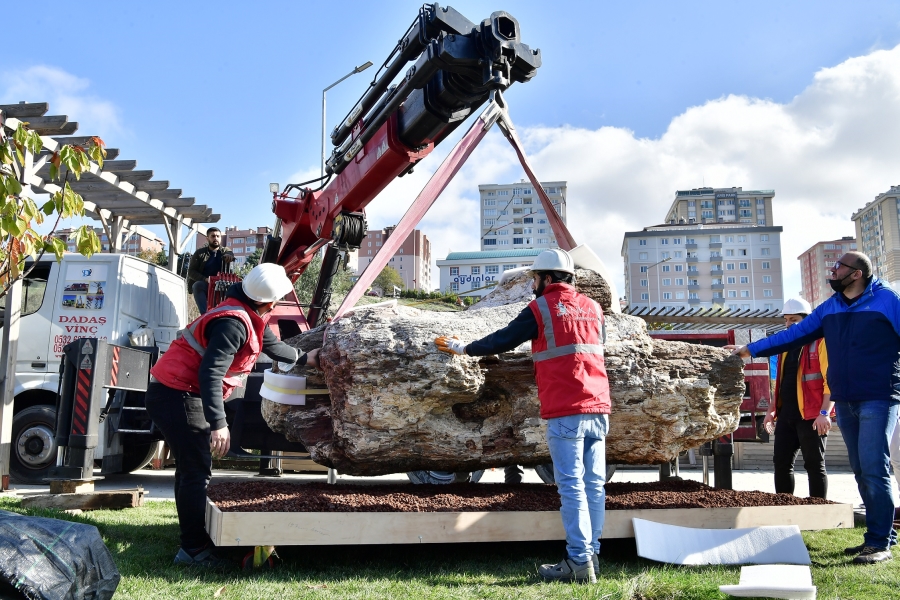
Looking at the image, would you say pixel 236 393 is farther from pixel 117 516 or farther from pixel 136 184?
pixel 136 184

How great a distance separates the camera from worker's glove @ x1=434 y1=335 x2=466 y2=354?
4.18 meters

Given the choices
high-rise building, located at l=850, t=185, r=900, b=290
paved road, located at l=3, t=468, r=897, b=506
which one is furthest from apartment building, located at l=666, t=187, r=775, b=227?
paved road, located at l=3, t=468, r=897, b=506

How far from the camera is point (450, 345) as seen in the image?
13.8ft

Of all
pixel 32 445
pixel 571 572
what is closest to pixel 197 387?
pixel 571 572

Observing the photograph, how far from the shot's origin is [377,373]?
432 centimetres

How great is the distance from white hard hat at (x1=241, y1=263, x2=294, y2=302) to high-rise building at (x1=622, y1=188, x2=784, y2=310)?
73.3 m

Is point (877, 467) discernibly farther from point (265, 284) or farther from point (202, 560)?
point (202, 560)

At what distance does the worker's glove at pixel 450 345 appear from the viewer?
418 cm

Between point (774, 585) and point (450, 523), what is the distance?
166cm

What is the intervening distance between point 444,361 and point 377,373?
42 centimetres

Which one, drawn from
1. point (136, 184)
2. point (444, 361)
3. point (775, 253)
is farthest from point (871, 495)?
point (775, 253)

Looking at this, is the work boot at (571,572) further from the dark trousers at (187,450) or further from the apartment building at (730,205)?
the apartment building at (730,205)

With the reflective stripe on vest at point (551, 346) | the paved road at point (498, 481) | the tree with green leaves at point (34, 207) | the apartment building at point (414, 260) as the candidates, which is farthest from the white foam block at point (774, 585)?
the apartment building at point (414, 260)

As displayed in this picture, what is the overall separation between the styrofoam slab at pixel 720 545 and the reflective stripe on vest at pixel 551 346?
1109mm
